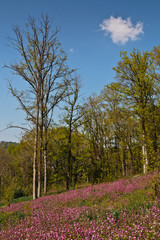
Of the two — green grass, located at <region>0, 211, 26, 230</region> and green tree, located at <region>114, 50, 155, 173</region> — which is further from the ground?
green tree, located at <region>114, 50, 155, 173</region>

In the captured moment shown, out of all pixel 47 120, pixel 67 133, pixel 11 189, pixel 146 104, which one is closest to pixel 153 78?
pixel 146 104

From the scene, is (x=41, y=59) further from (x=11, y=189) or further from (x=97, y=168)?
(x=97, y=168)

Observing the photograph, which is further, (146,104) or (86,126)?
(86,126)

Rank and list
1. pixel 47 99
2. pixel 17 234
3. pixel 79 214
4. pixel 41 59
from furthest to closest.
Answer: pixel 47 99 < pixel 41 59 < pixel 79 214 < pixel 17 234

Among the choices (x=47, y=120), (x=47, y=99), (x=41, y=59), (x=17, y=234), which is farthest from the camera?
(x=47, y=120)

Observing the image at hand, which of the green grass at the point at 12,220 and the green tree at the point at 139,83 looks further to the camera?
the green tree at the point at 139,83

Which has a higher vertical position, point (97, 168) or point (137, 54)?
point (137, 54)

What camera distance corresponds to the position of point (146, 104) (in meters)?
20.4

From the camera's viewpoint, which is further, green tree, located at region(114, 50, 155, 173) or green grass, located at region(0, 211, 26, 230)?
green tree, located at region(114, 50, 155, 173)

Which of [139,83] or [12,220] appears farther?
[139,83]

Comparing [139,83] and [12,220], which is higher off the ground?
[139,83]

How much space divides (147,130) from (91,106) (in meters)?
7.85

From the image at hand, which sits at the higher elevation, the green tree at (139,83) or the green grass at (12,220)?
the green tree at (139,83)

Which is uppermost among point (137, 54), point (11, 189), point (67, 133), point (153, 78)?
point (137, 54)
